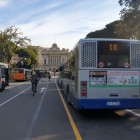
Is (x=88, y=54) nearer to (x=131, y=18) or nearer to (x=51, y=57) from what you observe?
(x=131, y=18)

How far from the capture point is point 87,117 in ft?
47.8

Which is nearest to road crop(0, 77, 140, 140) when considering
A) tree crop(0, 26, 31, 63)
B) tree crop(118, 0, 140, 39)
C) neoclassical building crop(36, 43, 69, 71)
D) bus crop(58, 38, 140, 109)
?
bus crop(58, 38, 140, 109)

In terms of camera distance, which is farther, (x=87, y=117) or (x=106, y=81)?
(x=87, y=117)

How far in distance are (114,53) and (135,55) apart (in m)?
0.74

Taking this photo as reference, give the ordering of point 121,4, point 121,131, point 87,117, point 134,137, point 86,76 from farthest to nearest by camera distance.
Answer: point 121,4, point 87,117, point 86,76, point 121,131, point 134,137

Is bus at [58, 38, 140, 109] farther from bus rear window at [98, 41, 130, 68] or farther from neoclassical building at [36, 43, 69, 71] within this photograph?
neoclassical building at [36, 43, 69, 71]

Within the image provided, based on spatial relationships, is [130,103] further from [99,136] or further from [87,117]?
[99,136]

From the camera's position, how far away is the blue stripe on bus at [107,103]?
13.5 m

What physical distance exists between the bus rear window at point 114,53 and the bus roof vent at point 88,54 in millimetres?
236

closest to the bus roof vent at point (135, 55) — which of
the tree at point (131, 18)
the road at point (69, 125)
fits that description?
the road at point (69, 125)

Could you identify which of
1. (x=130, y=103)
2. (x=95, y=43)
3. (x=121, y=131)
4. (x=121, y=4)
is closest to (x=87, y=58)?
(x=95, y=43)

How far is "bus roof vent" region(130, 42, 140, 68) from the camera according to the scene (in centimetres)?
1380

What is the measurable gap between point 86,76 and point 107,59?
98 cm

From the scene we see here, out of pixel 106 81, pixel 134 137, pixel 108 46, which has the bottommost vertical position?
pixel 134 137
